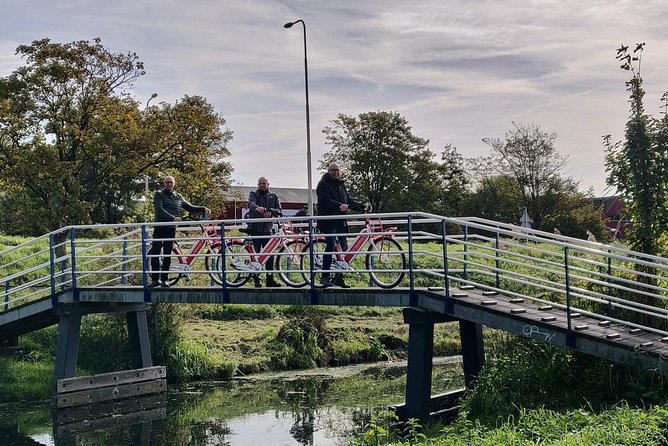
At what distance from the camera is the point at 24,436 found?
547 inches

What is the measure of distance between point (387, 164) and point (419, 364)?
41.9 m

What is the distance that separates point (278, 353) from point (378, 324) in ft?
14.7

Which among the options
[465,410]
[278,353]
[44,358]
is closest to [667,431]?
[465,410]

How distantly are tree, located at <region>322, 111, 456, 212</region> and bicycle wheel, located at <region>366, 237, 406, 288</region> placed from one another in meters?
38.5

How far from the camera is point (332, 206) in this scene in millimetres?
12852

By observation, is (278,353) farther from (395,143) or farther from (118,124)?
(395,143)

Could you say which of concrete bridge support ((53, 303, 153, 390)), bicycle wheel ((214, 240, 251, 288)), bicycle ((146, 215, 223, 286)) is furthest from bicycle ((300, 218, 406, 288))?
concrete bridge support ((53, 303, 153, 390))

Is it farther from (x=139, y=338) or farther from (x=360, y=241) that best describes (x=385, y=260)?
(x=139, y=338)

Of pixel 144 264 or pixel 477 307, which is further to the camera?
pixel 144 264

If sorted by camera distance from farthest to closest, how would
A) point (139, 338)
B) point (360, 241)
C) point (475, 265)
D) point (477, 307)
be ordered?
point (139, 338), point (360, 241), point (475, 265), point (477, 307)

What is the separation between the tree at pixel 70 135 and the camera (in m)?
25.4

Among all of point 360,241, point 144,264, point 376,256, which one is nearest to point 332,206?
point 360,241

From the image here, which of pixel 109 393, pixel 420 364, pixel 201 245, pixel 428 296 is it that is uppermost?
pixel 201 245

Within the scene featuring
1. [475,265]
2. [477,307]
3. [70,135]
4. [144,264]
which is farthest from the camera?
[70,135]
